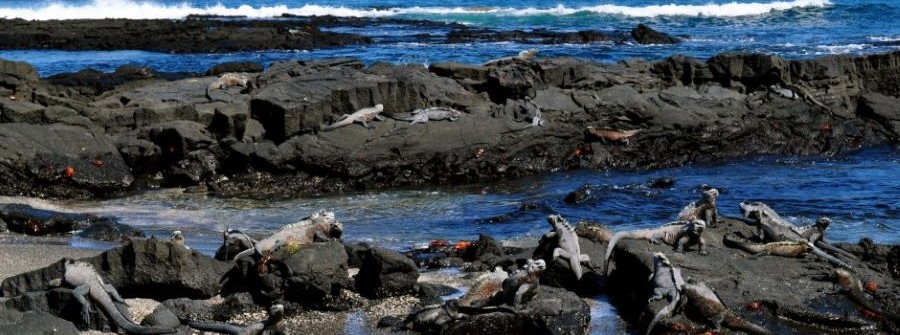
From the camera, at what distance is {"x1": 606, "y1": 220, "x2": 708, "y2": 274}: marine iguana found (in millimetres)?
12523

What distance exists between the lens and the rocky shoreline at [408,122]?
20406 mm

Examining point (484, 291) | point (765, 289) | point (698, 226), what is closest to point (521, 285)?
point (484, 291)

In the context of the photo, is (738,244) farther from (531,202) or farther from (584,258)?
(531,202)

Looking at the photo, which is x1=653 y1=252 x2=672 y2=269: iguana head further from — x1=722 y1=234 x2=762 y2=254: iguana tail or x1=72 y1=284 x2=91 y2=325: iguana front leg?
x1=72 y1=284 x2=91 y2=325: iguana front leg

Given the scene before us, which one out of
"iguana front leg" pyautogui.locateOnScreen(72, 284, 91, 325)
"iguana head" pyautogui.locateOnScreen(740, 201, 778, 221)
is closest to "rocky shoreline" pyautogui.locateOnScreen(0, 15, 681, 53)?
"iguana head" pyautogui.locateOnScreen(740, 201, 778, 221)

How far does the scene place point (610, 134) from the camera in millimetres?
23609

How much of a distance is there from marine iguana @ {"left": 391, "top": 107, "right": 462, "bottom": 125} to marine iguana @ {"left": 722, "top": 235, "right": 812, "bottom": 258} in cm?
1041

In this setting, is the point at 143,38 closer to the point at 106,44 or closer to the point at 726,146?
the point at 106,44

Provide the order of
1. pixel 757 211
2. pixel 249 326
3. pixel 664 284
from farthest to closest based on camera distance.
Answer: pixel 757 211 < pixel 664 284 < pixel 249 326

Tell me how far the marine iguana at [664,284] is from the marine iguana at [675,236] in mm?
1203

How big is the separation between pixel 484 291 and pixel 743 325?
257 centimetres

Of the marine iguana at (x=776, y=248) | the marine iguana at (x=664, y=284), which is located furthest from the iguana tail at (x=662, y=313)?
the marine iguana at (x=776, y=248)

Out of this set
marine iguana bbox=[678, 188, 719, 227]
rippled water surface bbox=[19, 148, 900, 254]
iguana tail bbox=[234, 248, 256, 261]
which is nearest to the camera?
iguana tail bbox=[234, 248, 256, 261]

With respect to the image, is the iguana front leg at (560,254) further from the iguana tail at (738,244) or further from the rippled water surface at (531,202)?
the rippled water surface at (531,202)
